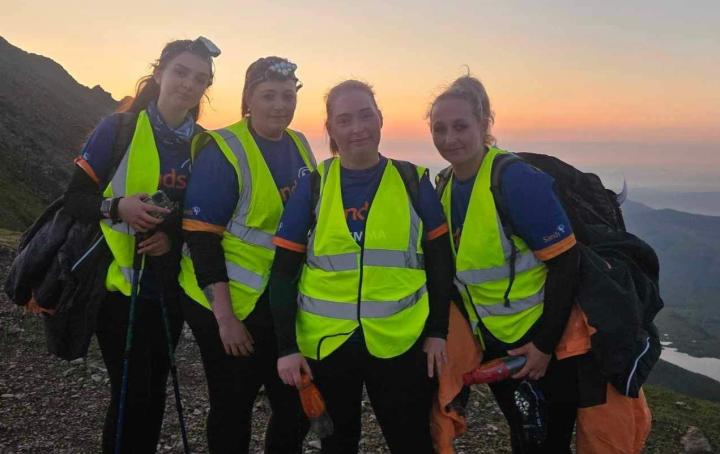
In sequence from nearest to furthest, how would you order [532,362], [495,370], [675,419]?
[532,362] < [495,370] < [675,419]

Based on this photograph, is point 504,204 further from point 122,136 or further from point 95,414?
point 95,414

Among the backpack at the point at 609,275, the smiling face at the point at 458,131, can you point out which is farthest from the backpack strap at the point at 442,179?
the smiling face at the point at 458,131

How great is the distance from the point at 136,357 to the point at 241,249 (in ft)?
4.28

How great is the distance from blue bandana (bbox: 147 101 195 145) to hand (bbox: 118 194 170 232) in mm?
559

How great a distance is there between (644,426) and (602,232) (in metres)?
1.49

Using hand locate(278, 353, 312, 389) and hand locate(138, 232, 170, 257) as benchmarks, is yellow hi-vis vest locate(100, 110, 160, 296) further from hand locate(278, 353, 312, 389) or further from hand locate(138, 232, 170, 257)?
hand locate(278, 353, 312, 389)

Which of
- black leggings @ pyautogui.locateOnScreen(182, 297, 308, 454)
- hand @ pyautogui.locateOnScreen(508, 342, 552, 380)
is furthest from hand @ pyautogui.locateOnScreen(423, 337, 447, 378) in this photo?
black leggings @ pyautogui.locateOnScreen(182, 297, 308, 454)

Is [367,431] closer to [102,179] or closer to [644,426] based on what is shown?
[644,426]

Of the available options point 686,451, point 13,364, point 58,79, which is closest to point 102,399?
point 13,364

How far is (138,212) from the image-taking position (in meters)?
4.16

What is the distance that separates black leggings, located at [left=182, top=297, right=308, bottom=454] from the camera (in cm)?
430

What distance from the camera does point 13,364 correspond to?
29.7 ft

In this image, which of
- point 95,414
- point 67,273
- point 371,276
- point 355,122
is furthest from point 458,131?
point 95,414

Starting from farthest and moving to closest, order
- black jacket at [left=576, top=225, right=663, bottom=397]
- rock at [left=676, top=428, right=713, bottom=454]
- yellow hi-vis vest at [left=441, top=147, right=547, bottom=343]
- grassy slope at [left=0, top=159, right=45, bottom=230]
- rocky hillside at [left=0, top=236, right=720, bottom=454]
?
grassy slope at [left=0, top=159, right=45, bottom=230], rock at [left=676, top=428, right=713, bottom=454], rocky hillside at [left=0, top=236, right=720, bottom=454], yellow hi-vis vest at [left=441, top=147, right=547, bottom=343], black jacket at [left=576, top=225, right=663, bottom=397]
